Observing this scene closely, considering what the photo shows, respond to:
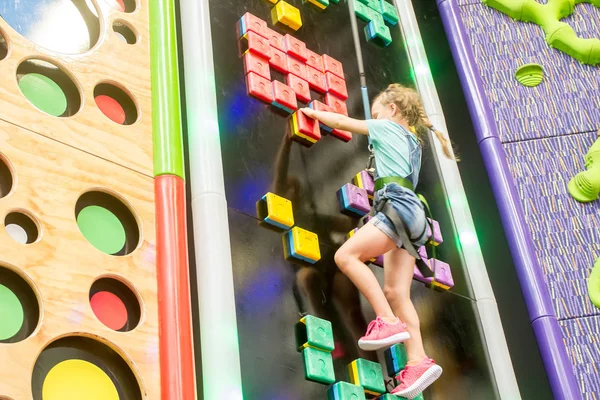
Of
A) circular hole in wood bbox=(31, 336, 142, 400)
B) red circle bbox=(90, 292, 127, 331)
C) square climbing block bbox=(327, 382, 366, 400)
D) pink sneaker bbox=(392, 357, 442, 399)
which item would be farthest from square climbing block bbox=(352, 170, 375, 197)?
circular hole in wood bbox=(31, 336, 142, 400)

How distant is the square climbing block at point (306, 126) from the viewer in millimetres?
2957

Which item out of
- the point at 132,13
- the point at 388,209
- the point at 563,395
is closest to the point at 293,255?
the point at 388,209

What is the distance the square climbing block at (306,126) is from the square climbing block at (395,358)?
2.60 feet

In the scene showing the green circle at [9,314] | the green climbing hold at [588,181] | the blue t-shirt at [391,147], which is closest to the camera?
the green circle at [9,314]

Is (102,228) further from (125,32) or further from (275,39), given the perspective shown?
(275,39)

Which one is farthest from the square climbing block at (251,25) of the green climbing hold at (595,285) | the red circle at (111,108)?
the green climbing hold at (595,285)

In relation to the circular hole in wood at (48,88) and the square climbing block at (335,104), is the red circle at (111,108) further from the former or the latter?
the square climbing block at (335,104)

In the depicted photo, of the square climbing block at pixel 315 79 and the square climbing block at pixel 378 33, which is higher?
the square climbing block at pixel 378 33

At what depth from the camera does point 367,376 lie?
101 inches

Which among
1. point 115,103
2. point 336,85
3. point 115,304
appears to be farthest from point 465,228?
point 115,304

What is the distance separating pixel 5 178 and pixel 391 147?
1281 mm

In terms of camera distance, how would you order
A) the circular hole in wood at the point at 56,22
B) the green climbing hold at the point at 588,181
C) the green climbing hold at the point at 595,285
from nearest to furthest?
the circular hole in wood at the point at 56,22, the green climbing hold at the point at 595,285, the green climbing hold at the point at 588,181

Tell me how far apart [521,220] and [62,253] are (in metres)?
2.04

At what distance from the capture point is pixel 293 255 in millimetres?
2637
